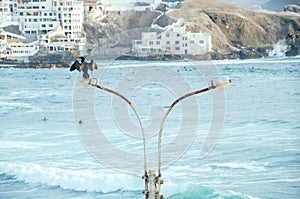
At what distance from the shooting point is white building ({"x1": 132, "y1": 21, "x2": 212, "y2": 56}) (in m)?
23.1

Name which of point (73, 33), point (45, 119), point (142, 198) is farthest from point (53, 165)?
point (73, 33)

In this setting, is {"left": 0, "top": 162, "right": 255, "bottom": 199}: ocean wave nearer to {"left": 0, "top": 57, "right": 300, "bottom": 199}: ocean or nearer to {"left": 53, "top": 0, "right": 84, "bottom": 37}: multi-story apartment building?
{"left": 0, "top": 57, "right": 300, "bottom": 199}: ocean

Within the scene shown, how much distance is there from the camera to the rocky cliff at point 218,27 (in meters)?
25.2

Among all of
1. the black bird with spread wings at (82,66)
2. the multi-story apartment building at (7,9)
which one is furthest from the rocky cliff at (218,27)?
the black bird with spread wings at (82,66)

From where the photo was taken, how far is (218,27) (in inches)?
1102

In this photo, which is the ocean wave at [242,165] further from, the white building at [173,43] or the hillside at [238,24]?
the hillside at [238,24]

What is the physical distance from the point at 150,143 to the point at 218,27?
2141 cm

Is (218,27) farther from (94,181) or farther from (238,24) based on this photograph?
(94,181)

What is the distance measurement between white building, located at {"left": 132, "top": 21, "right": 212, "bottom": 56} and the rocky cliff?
49cm

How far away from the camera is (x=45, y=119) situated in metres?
9.20

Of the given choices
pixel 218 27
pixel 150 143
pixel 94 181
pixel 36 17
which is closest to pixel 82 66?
pixel 94 181

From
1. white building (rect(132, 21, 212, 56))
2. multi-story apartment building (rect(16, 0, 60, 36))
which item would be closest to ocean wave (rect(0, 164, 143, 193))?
white building (rect(132, 21, 212, 56))

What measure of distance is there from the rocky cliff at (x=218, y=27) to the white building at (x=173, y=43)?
19.2 inches

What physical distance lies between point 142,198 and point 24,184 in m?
1.11
